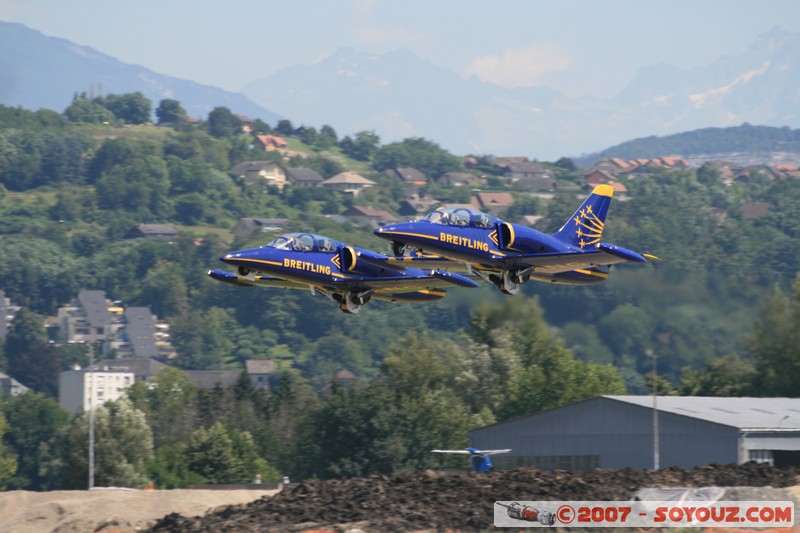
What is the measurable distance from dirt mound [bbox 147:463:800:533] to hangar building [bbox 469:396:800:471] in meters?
8.37

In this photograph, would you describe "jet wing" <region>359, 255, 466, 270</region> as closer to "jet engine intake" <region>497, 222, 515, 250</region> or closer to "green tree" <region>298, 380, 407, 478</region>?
"jet engine intake" <region>497, 222, 515, 250</region>

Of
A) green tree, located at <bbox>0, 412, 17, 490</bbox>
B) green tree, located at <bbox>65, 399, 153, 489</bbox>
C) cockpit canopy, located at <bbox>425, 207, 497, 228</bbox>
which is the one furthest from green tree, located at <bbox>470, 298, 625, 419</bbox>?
cockpit canopy, located at <bbox>425, 207, 497, 228</bbox>

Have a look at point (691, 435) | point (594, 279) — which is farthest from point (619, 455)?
point (594, 279)

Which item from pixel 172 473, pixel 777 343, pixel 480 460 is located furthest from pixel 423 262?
pixel 777 343

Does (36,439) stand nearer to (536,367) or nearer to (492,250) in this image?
(536,367)

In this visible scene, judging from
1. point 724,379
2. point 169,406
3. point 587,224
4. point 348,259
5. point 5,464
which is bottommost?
point 5,464

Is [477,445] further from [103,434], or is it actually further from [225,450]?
[103,434]

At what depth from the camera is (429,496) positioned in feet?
147

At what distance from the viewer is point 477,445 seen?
70.0 m

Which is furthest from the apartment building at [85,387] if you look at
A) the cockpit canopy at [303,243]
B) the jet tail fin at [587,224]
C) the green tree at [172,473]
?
the jet tail fin at [587,224]

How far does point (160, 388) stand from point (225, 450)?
5218 centimetres

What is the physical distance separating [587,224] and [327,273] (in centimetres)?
1094

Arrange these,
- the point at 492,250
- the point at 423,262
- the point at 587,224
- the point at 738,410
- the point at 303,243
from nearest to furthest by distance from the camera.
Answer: the point at 492,250, the point at 423,262, the point at 303,243, the point at 587,224, the point at 738,410

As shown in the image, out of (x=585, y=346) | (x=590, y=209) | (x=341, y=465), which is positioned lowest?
(x=341, y=465)
